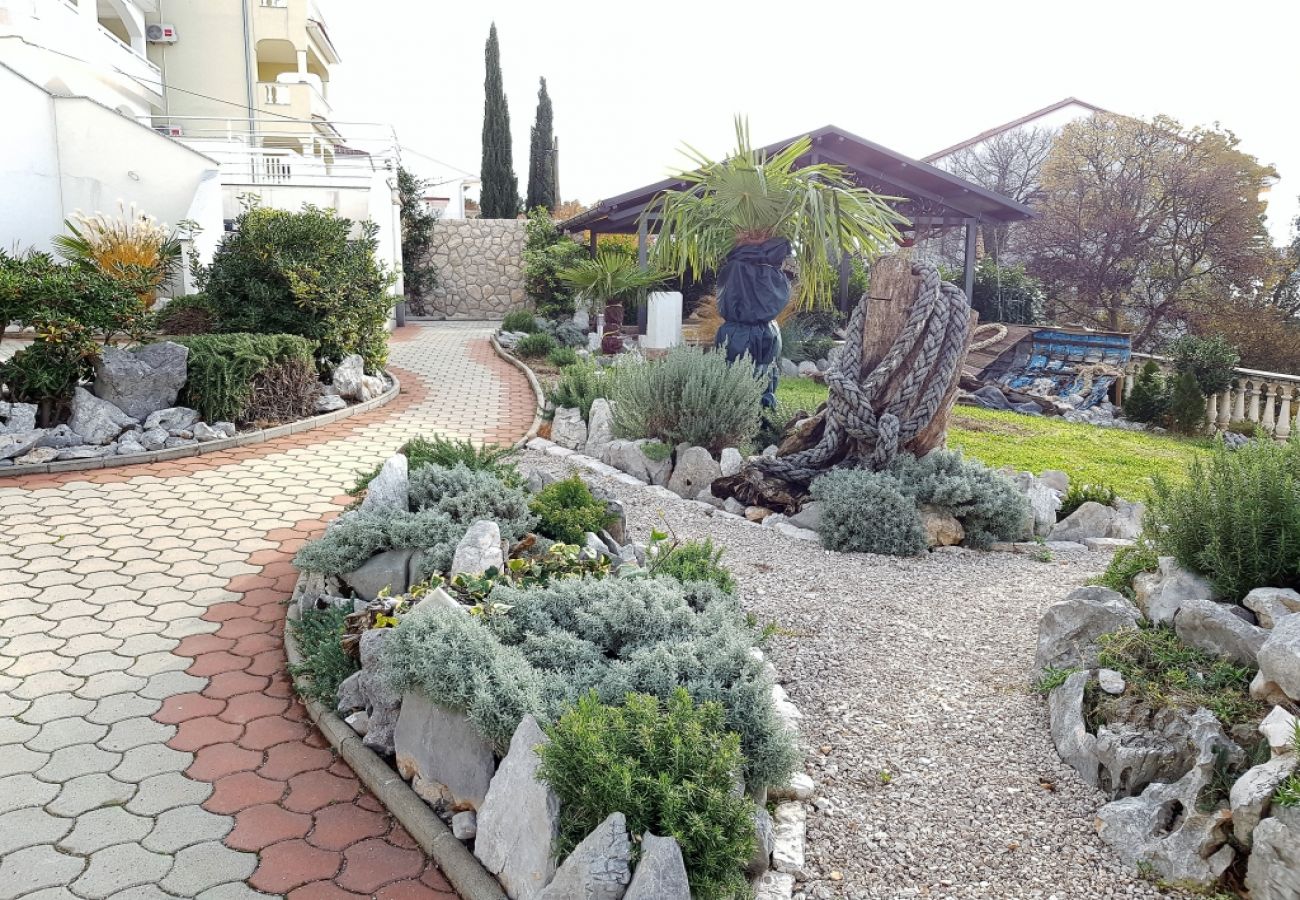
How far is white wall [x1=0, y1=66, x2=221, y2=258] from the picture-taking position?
1403 centimetres

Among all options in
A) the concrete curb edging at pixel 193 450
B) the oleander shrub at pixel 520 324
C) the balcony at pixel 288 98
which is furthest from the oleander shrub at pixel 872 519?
the balcony at pixel 288 98

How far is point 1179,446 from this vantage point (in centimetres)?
1219

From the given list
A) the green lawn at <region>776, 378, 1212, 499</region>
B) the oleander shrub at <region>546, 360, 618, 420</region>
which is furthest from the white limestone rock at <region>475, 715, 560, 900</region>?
the oleander shrub at <region>546, 360, 618, 420</region>

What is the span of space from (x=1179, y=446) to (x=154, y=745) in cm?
1248

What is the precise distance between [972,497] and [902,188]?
13541mm

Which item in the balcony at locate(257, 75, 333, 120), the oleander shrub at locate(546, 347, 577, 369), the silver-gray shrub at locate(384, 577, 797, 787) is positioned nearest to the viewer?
the silver-gray shrub at locate(384, 577, 797, 787)

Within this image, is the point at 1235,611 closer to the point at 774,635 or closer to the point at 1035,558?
the point at 774,635

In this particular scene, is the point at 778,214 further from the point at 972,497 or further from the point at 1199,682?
the point at 1199,682

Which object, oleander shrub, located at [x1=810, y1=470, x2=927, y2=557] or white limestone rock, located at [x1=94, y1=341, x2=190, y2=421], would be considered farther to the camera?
white limestone rock, located at [x1=94, y1=341, x2=190, y2=421]

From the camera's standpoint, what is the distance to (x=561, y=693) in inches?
125

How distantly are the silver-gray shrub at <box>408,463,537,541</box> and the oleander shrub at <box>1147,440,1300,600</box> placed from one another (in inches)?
122

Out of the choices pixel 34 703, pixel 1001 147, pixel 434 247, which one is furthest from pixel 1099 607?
pixel 1001 147

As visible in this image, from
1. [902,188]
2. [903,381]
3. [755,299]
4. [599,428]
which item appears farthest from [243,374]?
[902,188]

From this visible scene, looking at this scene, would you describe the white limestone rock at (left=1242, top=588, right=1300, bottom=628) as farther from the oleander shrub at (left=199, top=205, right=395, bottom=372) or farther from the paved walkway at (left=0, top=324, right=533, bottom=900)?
the oleander shrub at (left=199, top=205, right=395, bottom=372)
